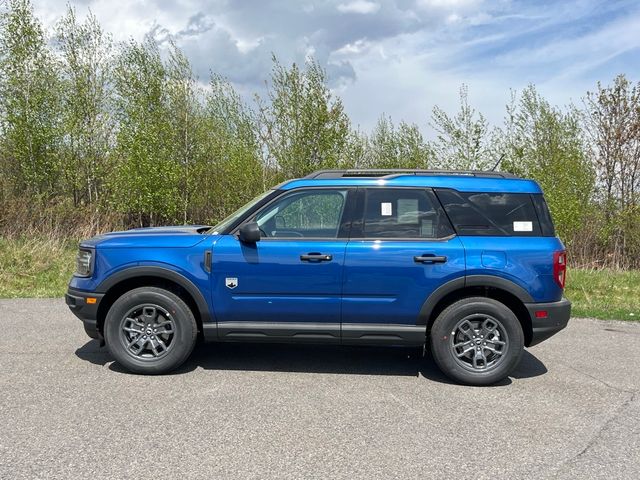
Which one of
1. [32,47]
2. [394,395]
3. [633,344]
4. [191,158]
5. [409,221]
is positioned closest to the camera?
[394,395]

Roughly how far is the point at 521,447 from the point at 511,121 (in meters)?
16.5

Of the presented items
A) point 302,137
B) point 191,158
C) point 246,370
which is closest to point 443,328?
point 246,370

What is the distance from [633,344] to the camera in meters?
6.43

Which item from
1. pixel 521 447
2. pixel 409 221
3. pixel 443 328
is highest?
pixel 409 221

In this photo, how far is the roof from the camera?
16.2ft

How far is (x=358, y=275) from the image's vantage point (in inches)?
188

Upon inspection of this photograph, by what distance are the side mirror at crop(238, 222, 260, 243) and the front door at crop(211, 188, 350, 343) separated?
12cm

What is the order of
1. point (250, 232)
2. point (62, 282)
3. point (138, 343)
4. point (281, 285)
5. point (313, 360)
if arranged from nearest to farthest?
point (250, 232) < point (281, 285) < point (138, 343) < point (313, 360) < point (62, 282)

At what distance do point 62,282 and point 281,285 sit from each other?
684cm

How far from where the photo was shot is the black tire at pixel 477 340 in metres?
4.76

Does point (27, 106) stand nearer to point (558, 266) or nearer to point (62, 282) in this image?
point (62, 282)

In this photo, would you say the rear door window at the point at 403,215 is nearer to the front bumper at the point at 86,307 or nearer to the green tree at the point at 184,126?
the front bumper at the point at 86,307

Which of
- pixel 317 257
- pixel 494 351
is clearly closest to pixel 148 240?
pixel 317 257

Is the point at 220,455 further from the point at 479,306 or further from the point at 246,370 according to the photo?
the point at 479,306
